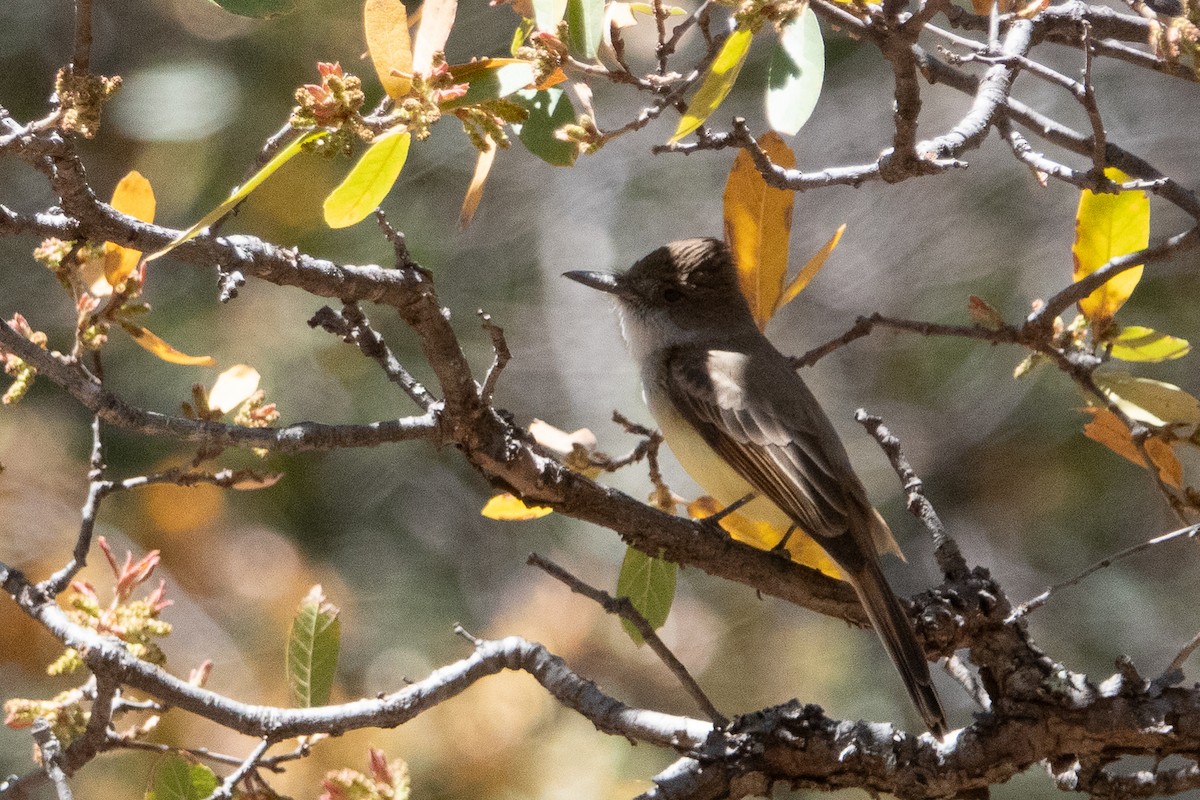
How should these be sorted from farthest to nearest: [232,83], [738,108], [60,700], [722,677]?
1. [738,108]
2. [722,677]
3. [232,83]
4. [60,700]

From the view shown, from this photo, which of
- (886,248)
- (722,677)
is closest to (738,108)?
(886,248)

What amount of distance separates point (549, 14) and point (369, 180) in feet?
1.34

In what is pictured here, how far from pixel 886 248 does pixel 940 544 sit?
155 inches

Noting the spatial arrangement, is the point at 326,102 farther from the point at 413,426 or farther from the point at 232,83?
the point at 232,83

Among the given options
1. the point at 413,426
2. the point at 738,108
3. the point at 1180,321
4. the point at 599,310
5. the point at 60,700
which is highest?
the point at 738,108

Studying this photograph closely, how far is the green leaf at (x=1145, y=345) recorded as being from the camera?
3020 mm

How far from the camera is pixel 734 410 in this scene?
12.6 feet

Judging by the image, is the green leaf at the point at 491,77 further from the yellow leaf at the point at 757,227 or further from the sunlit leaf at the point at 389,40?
the yellow leaf at the point at 757,227

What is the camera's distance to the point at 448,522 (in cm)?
591

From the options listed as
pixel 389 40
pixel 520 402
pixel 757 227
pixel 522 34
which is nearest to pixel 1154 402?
pixel 757 227

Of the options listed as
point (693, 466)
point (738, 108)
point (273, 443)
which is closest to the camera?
point (273, 443)

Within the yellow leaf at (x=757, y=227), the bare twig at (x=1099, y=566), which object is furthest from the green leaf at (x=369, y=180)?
the bare twig at (x=1099, y=566)

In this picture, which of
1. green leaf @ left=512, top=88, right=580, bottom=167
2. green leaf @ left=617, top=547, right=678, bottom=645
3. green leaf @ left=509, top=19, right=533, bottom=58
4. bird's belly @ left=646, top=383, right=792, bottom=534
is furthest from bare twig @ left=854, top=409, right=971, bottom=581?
green leaf @ left=509, top=19, right=533, bottom=58

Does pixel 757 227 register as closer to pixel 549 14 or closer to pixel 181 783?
pixel 549 14
